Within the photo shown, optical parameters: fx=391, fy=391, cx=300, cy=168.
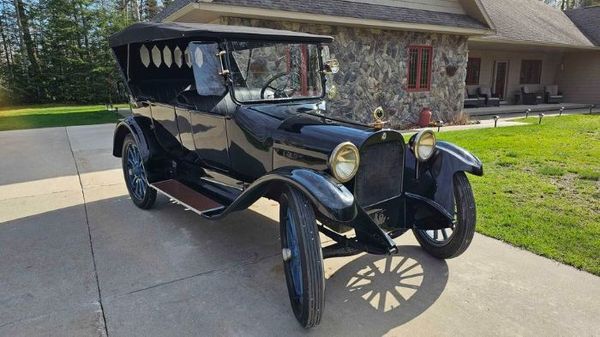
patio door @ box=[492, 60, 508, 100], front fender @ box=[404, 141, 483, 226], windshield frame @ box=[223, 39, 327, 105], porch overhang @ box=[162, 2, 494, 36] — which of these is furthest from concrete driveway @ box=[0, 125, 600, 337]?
patio door @ box=[492, 60, 508, 100]

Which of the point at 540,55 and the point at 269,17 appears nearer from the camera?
the point at 269,17

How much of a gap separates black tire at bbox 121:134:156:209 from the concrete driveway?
0.65 feet

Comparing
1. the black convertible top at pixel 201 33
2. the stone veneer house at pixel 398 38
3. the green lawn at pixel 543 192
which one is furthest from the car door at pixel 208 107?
the stone veneer house at pixel 398 38

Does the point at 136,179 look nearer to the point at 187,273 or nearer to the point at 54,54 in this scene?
the point at 187,273

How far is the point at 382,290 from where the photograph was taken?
284 centimetres

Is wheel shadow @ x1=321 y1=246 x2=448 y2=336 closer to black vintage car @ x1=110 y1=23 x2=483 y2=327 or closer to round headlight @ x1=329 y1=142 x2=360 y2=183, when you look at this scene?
black vintage car @ x1=110 y1=23 x2=483 y2=327

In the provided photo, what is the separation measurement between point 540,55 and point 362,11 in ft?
44.6

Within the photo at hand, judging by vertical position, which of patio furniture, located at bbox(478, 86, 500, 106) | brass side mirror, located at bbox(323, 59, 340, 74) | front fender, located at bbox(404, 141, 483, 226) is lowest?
patio furniture, located at bbox(478, 86, 500, 106)

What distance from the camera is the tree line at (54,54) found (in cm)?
1972

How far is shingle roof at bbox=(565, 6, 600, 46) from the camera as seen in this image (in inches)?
705

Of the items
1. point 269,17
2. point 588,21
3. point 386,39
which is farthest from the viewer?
point 588,21

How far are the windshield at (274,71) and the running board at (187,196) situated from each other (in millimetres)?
946

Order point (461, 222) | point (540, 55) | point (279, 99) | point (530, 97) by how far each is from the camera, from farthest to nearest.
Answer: point (540, 55)
point (530, 97)
point (279, 99)
point (461, 222)

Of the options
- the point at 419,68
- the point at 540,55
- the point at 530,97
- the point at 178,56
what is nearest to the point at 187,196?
the point at 178,56
